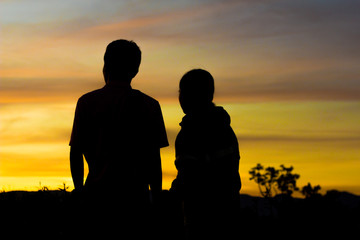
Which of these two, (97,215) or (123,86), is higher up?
(123,86)

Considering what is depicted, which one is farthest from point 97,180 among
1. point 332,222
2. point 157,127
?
point 332,222

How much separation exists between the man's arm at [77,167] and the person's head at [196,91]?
1.12 metres

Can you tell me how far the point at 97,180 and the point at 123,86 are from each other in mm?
771

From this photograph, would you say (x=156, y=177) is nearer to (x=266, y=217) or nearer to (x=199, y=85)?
(x=199, y=85)

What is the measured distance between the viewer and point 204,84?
230 inches

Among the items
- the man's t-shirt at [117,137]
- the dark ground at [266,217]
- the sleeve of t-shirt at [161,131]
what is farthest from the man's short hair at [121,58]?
the dark ground at [266,217]

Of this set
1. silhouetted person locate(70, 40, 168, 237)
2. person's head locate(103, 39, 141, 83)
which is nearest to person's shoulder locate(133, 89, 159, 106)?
silhouetted person locate(70, 40, 168, 237)

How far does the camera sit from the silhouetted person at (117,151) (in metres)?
5.23

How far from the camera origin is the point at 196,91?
5840mm

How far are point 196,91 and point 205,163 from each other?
0.64m

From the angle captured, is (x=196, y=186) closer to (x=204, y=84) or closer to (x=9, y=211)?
(x=204, y=84)

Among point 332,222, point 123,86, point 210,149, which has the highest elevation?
point 123,86

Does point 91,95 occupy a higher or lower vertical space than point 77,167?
higher

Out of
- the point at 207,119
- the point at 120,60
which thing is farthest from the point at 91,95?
the point at 207,119
